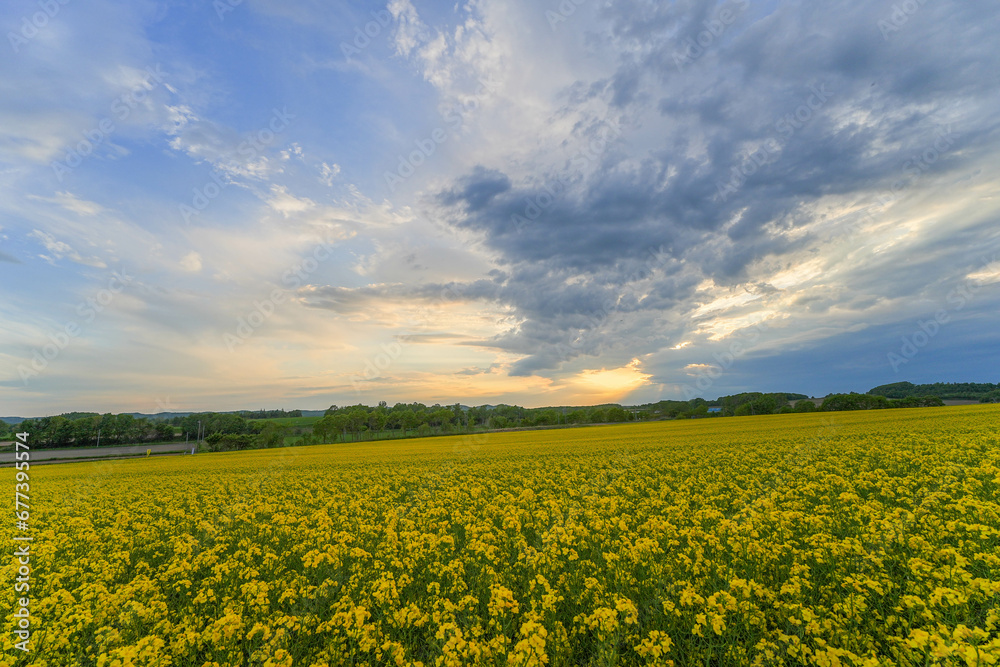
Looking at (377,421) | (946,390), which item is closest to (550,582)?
(377,421)

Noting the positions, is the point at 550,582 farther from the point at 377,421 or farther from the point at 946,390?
the point at 946,390

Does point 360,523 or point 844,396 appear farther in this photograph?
point 844,396

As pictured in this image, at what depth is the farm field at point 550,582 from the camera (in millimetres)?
5418

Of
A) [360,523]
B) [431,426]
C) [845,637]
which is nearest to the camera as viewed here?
[845,637]

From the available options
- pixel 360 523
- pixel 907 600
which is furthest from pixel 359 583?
pixel 907 600

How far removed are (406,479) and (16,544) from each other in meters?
13.8

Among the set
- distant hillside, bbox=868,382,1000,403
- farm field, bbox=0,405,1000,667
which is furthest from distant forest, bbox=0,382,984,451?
farm field, bbox=0,405,1000,667

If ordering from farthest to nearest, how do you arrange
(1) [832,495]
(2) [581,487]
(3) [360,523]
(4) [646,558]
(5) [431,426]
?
(5) [431,426]
(2) [581,487]
(1) [832,495]
(3) [360,523]
(4) [646,558]

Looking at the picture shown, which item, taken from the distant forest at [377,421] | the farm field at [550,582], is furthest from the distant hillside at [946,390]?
the farm field at [550,582]

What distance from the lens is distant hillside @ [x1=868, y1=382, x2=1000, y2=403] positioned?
103600 millimetres

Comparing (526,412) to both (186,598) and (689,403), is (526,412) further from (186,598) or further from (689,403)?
(186,598)

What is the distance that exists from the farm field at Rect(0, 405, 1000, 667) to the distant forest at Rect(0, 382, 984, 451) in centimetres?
8874

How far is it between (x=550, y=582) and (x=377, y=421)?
116 meters

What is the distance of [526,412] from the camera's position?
156 m
